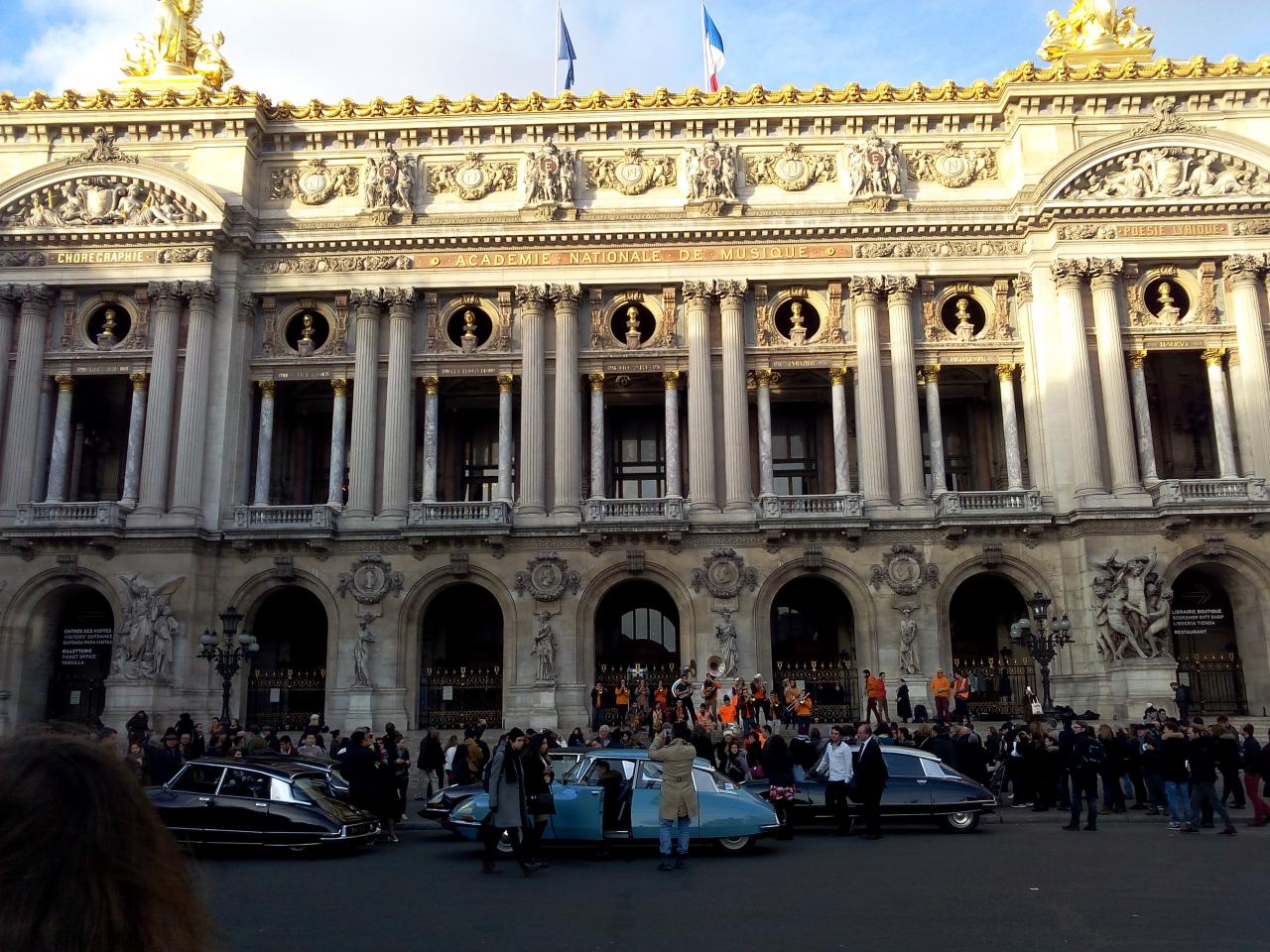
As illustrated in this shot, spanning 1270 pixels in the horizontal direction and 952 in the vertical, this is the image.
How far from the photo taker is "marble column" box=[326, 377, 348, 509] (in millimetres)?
36125

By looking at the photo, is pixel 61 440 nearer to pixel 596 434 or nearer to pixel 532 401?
pixel 532 401

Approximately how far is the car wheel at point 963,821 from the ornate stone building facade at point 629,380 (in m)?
13.9

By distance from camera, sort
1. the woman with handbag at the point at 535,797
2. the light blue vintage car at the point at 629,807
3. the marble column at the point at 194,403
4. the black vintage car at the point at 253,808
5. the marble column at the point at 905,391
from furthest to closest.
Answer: the marble column at the point at 905,391, the marble column at the point at 194,403, the black vintage car at the point at 253,808, the light blue vintage car at the point at 629,807, the woman with handbag at the point at 535,797

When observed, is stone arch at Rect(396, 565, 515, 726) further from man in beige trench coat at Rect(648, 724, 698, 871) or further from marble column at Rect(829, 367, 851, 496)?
man in beige trench coat at Rect(648, 724, 698, 871)

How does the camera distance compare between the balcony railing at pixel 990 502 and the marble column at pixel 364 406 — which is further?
the marble column at pixel 364 406

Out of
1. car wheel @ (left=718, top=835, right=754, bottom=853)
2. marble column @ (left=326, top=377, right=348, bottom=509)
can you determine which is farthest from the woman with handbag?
marble column @ (left=326, top=377, right=348, bottom=509)

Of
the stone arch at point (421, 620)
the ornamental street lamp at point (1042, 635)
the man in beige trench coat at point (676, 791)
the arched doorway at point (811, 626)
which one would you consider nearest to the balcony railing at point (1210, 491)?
the ornamental street lamp at point (1042, 635)

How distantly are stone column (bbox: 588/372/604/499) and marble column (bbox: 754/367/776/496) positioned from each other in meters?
4.96

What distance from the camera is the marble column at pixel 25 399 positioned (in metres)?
35.3

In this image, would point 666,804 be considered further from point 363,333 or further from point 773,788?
point 363,333

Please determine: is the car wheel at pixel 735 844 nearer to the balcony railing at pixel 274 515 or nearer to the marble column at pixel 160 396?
the balcony railing at pixel 274 515

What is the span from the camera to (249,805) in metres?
16.6

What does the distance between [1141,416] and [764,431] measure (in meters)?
11.5

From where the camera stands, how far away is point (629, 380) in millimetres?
39000
